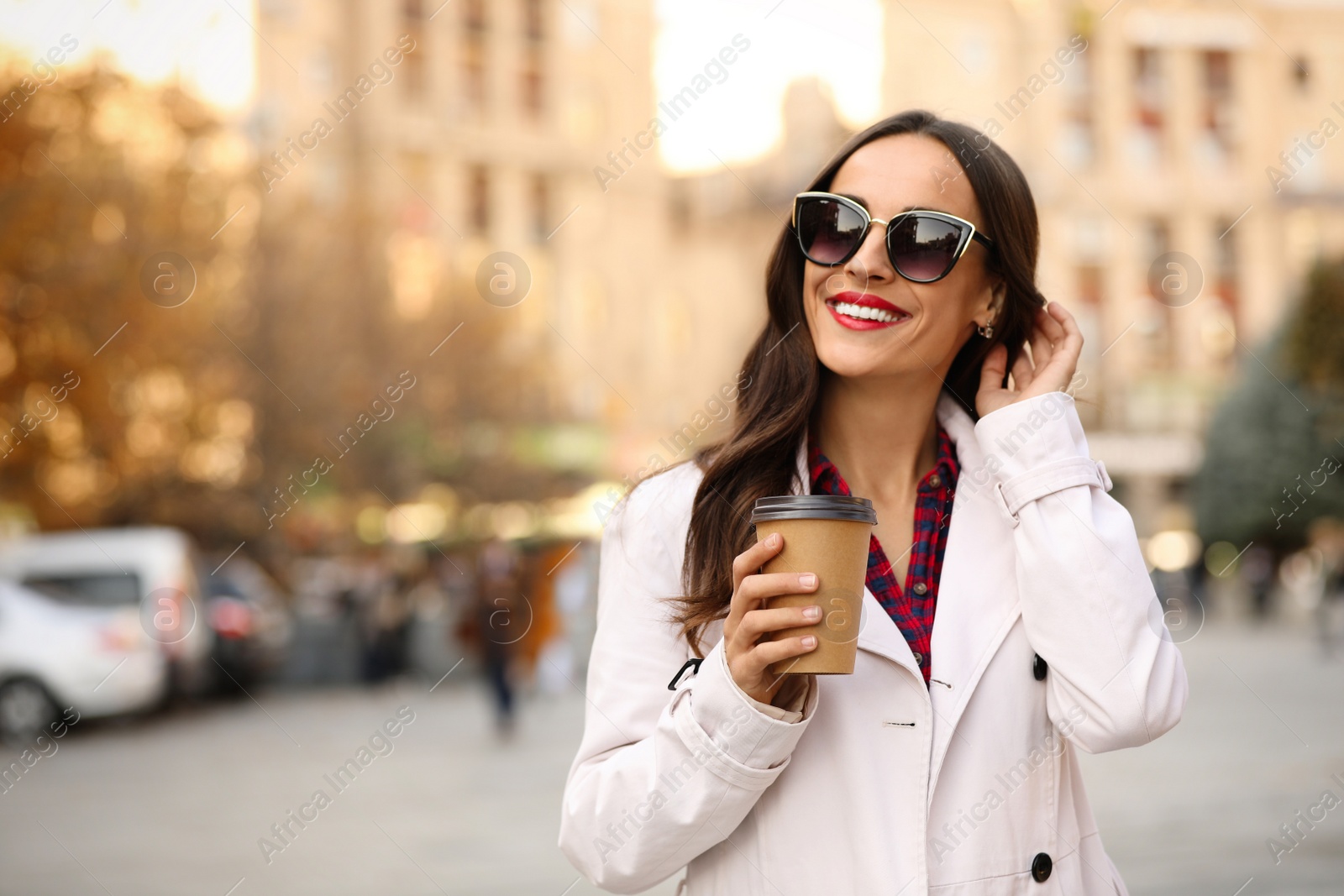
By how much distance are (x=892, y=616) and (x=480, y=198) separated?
44230 millimetres

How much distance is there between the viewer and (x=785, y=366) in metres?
2.22

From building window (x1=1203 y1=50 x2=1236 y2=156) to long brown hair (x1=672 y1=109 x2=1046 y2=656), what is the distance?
45669 mm

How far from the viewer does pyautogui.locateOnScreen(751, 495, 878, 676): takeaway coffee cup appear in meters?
1.73

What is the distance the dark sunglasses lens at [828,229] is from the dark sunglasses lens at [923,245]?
7cm

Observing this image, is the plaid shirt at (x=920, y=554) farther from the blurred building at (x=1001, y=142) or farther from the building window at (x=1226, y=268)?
the building window at (x=1226, y=268)

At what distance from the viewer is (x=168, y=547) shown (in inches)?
564

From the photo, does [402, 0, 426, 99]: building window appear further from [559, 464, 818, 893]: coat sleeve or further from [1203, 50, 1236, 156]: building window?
[559, 464, 818, 893]: coat sleeve

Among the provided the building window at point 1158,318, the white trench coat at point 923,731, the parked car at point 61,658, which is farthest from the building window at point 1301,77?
the white trench coat at point 923,731

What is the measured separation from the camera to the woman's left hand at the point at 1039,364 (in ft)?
7.08

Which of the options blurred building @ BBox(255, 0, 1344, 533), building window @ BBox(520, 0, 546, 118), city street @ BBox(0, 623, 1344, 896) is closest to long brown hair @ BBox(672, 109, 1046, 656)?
city street @ BBox(0, 623, 1344, 896)

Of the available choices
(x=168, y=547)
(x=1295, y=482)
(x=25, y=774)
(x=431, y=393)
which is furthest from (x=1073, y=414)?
(x=1295, y=482)

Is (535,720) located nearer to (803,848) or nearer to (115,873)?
(115,873)

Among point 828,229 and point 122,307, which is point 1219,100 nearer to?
point 122,307

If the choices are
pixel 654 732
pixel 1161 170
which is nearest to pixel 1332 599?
pixel 654 732
